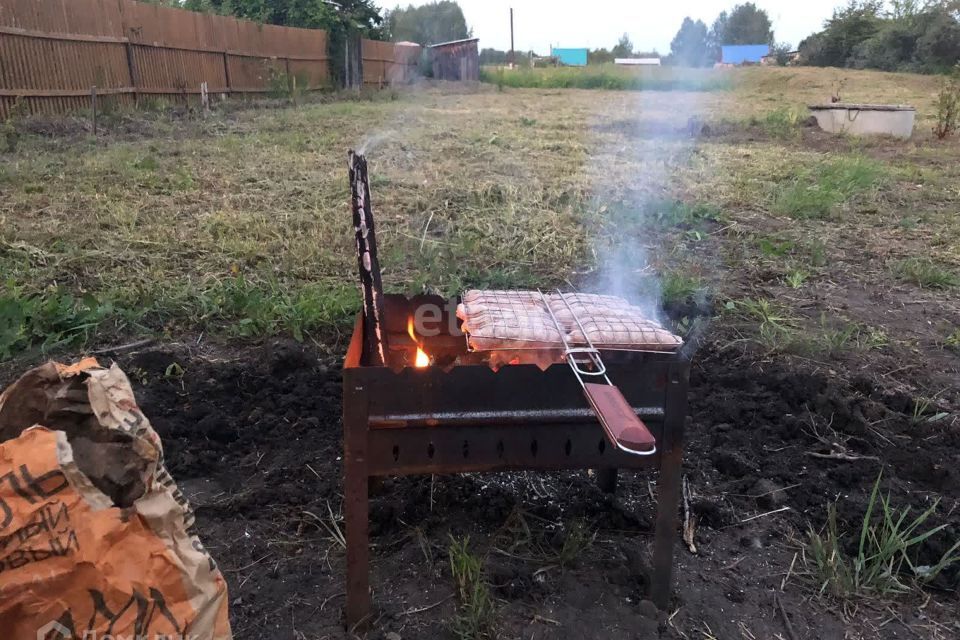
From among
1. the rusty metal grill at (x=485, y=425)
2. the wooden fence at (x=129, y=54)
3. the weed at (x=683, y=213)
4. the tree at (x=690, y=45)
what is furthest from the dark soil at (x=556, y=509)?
the wooden fence at (x=129, y=54)

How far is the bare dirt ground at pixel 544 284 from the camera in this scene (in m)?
2.17

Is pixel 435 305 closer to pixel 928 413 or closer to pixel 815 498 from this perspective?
pixel 815 498

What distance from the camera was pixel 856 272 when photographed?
5281 millimetres

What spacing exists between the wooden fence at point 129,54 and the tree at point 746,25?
33.8ft

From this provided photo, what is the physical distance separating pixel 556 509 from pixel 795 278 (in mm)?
3299

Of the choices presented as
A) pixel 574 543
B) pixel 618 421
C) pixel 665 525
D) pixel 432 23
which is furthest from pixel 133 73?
pixel 618 421

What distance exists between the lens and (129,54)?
12930 mm

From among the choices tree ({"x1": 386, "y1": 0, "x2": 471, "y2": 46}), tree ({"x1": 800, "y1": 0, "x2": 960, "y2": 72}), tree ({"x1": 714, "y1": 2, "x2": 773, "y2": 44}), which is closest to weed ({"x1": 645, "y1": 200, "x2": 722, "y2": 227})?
tree ({"x1": 714, "y1": 2, "x2": 773, "y2": 44})

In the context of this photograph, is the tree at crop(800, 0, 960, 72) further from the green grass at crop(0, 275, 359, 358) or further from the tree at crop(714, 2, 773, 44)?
the green grass at crop(0, 275, 359, 358)

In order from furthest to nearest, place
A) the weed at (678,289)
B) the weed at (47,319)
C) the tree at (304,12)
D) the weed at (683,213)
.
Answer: the tree at (304,12), the weed at (683,213), the weed at (678,289), the weed at (47,319)

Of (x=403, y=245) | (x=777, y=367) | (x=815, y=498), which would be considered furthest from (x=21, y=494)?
(x=403, y=245)

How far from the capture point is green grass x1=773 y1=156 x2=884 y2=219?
6.89 m

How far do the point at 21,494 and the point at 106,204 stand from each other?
17.8 ft

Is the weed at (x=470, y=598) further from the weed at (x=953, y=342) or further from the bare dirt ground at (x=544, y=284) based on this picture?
the weed at (x=953, y=342)
